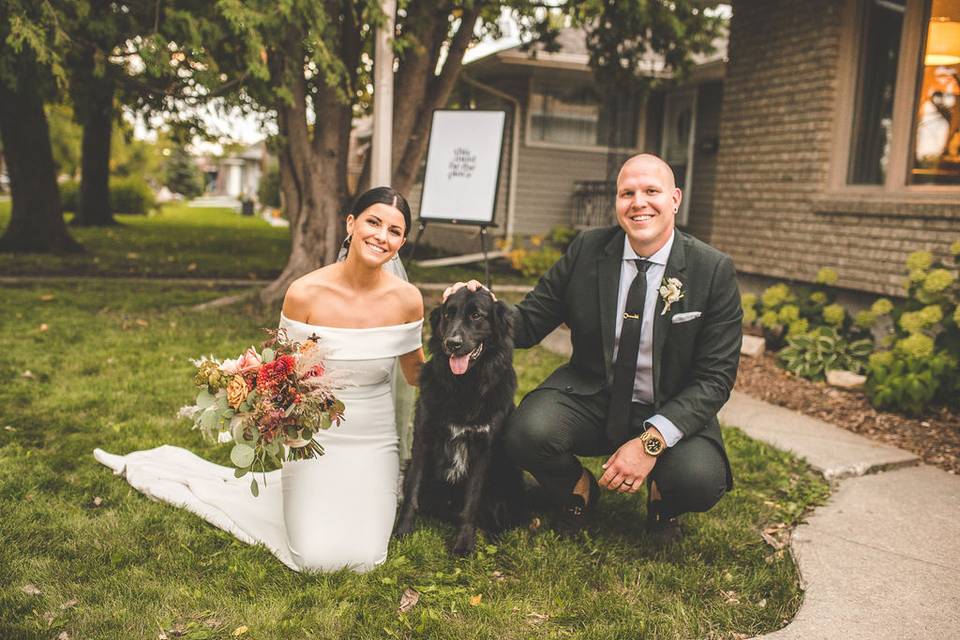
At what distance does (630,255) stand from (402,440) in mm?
1536

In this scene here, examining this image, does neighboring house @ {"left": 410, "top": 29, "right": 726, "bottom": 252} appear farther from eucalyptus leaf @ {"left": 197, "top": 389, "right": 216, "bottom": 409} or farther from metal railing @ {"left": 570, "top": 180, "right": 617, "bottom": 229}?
eucalyptus leaf @ {"left": 197, "top": 389, "right": 216, "bottom": 409}

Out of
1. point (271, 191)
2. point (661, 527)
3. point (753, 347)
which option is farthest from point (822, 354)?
point (271, 191)

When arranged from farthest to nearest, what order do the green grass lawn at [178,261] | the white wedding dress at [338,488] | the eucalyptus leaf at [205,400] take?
the green grass lawn at [178,261]
the white wedding dress at [338,488]
the eucalyptus leaf at [205,400]

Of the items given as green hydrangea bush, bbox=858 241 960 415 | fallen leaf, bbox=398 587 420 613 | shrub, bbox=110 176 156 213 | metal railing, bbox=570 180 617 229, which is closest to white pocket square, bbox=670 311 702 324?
fallen leaf, bbox=398 587 420 613

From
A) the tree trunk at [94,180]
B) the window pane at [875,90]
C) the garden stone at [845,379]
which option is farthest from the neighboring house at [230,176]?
the garden stone at [845,379]

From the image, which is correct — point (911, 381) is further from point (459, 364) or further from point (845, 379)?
point (459, 364)

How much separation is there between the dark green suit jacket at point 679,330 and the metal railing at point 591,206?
1071 centimetres

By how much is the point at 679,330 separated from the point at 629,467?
644mm

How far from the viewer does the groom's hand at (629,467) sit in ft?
10.1

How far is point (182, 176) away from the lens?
6456 cm

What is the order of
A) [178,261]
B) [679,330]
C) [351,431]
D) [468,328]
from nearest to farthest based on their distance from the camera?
[468,328], [679,330], [351,431], [178,261]

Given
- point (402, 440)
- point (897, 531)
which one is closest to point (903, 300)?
point (897, 531)

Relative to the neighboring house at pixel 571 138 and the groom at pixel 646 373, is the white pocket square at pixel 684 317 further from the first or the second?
the neighboring house at pixel 571 138

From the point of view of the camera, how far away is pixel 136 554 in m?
3.17
